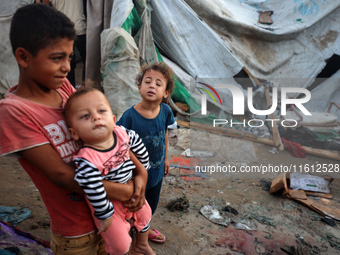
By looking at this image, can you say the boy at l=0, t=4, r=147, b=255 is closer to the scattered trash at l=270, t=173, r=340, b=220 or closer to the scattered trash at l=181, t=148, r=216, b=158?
the scattered trash at l=270, t=173, r=340, b=220

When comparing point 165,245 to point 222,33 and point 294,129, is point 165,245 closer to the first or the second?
point 294,129

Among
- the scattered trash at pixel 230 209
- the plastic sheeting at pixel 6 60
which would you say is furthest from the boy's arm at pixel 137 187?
the plastic sheeting at pixel 6 60

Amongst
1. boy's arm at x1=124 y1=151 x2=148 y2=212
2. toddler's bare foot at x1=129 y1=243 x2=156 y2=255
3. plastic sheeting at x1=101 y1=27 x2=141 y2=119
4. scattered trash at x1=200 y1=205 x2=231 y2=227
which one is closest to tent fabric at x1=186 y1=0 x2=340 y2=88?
plastic sheeting at x1=101 y1=27 x2=141 y2=119

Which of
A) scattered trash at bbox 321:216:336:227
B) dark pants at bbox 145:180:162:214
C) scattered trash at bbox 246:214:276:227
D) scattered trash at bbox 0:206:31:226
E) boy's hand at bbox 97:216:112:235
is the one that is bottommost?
scattered trash at bbox 0:206:31:226

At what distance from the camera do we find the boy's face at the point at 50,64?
93 cm

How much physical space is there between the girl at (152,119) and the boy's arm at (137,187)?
0.57 meters

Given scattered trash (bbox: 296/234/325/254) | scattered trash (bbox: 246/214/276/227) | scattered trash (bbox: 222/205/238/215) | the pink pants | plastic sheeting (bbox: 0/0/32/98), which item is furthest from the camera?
plastic sheeting (bbox: 0/0/32/98)

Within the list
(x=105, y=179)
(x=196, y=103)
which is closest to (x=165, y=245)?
(x=105, y=179)

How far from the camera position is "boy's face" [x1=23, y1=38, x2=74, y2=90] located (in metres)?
0.93

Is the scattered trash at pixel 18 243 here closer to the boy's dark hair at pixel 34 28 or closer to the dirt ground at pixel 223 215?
the dirt ground at pixel 223 215

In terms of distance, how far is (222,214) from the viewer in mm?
2701

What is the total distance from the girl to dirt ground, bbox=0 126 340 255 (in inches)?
25.7

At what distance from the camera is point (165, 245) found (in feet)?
7.09

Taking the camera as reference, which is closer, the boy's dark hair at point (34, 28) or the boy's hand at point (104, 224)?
the boy's dark hair at point (34, 28)
